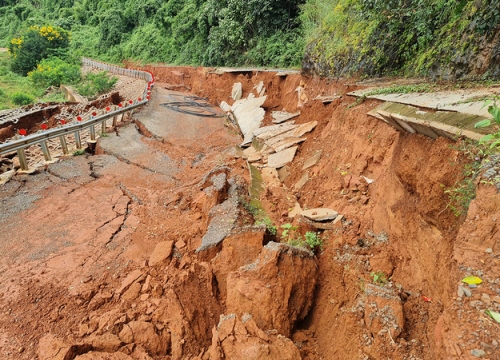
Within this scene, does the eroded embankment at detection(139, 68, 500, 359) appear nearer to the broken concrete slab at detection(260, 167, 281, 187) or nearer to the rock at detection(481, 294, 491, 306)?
the rock at detection(481, 294, 491, 306)

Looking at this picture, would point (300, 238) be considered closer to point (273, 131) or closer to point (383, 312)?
point (383, 312)

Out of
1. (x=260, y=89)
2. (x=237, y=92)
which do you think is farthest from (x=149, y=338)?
(x=237, y=92)

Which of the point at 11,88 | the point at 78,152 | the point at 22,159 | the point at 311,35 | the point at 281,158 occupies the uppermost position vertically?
the point at 311,35

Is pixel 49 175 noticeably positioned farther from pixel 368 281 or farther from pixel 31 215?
pixel 368 281

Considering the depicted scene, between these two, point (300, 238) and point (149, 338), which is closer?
point (149, 338)

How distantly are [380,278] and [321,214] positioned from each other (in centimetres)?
162

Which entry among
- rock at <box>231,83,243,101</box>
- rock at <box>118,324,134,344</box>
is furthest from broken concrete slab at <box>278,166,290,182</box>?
rock at <box>231,83,243,101</box>

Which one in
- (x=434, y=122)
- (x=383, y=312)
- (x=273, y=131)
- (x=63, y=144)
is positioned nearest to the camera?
(x=383, y=312)

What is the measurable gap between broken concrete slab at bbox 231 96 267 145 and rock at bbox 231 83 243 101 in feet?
6.39

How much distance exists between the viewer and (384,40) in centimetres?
757

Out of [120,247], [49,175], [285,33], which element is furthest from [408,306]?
[285,33]

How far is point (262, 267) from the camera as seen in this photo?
342cm

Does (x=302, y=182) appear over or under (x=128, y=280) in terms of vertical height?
over

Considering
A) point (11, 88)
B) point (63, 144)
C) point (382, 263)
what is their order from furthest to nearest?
point (11, 88) < point (63, 144) < point (382, 263)
